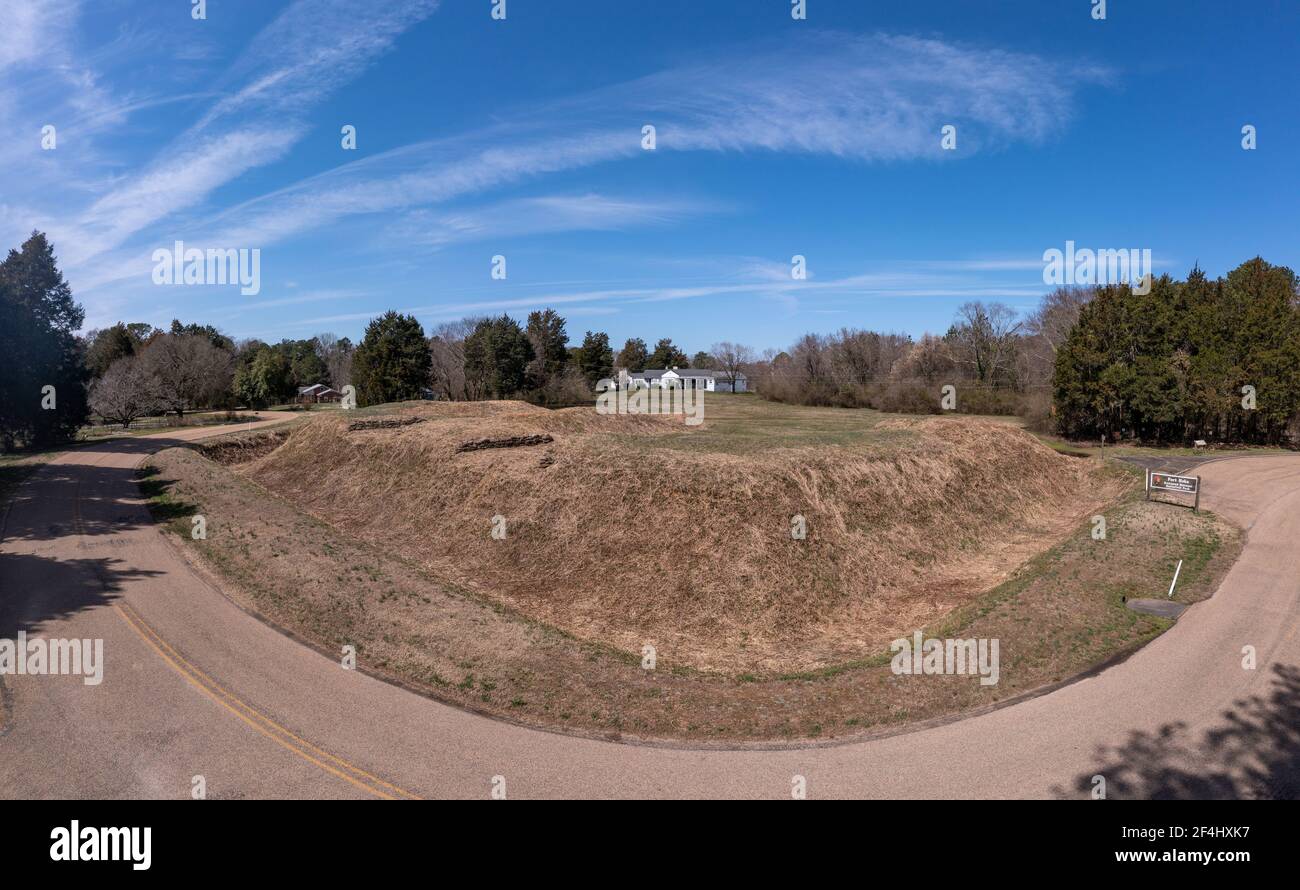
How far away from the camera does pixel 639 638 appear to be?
15633 mm

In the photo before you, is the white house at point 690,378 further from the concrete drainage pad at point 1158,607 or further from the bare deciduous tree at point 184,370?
the concrete drainage pad at point 1158,607

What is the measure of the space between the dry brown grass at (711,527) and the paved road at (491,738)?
176 inches

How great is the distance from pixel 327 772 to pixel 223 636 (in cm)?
690

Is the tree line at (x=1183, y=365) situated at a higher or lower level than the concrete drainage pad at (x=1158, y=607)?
higher

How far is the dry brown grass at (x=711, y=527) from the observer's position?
1667 centimetres

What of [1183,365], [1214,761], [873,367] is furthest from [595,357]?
[1214,761]

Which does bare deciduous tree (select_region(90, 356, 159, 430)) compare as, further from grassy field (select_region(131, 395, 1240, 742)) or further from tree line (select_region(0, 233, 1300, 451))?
grassy field (select_region(131, 395, 1240, 742))

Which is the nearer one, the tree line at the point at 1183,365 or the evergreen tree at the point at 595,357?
the tree line at the point at 1183,365

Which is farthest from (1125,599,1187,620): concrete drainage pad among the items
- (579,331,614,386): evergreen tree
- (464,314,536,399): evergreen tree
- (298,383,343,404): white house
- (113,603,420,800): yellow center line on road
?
(298,383,343,404): white house

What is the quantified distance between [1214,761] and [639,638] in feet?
35.3

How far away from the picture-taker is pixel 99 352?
7312cm

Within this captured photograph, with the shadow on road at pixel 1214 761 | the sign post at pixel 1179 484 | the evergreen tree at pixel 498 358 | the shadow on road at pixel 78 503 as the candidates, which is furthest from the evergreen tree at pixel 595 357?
the shadow on road at pixel 1214 761
